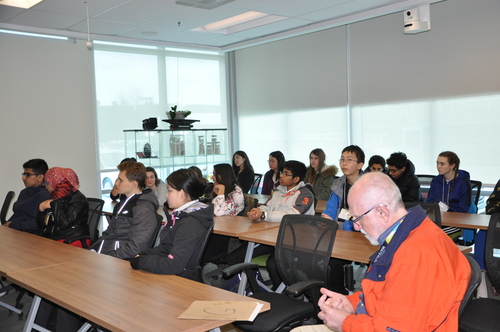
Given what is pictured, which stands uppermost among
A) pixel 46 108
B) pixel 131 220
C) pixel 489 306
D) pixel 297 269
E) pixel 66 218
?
pixel 46 108

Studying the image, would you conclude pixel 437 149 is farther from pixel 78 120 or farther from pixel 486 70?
pixel 78 120

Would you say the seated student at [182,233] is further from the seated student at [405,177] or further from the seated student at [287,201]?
the seated student at [405,177]

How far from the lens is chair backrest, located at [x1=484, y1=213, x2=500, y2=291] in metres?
3.19

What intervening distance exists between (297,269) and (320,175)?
3778mm

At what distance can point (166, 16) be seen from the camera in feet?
22.2

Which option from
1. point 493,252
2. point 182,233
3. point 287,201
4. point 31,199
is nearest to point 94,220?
point 31,199

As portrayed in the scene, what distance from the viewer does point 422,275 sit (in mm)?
1808

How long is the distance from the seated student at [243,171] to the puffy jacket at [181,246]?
14.5 feet

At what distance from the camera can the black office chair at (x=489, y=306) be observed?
276cm

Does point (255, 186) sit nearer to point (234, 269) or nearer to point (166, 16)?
point (166, 16)

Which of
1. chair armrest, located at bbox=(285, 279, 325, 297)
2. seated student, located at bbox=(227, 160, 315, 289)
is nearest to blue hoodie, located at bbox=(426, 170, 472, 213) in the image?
seated student, located at bbox=(227, 160, 315, 289)

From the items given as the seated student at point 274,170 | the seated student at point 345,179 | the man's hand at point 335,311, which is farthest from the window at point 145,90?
the man's hand at point 335,311

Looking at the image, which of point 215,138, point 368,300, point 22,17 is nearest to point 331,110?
point 215,138

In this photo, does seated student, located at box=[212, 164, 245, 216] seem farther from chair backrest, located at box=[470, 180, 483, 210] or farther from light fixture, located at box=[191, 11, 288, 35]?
light fixture, located at box=[191, 11, 288, 35]
